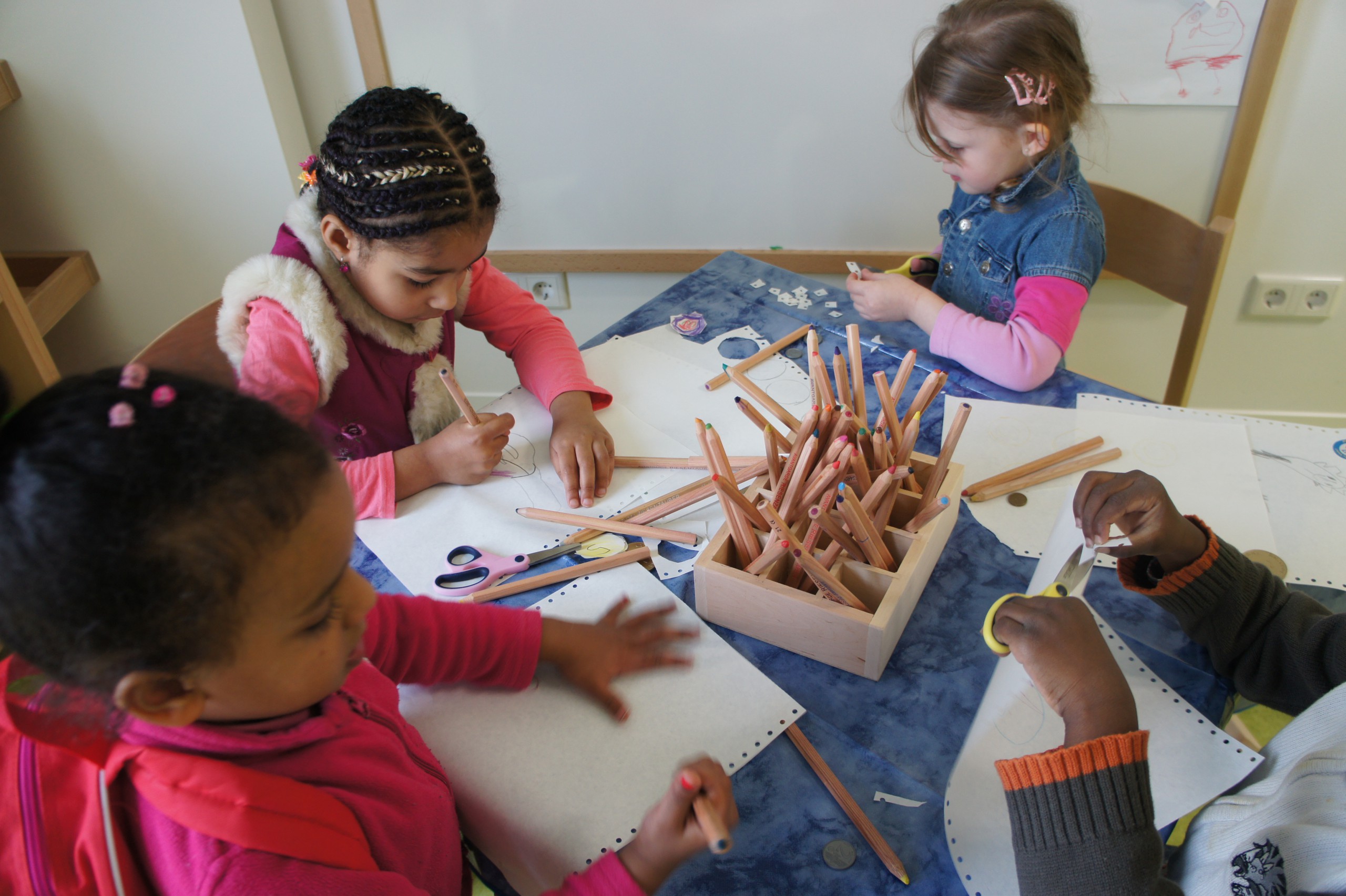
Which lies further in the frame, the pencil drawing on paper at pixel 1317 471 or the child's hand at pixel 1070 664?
the pencil drawing on paper at pixel 1317 471

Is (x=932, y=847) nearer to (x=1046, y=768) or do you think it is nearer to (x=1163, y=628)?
(x=1046, y=768)

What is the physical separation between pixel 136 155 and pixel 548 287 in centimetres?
102

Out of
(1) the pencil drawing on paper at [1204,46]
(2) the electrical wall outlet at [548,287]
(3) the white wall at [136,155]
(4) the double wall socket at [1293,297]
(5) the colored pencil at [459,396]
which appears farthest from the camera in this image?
(2) the electrical wall outlet at [548,287]

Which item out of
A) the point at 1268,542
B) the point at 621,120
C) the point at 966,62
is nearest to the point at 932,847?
the point at 1268,542

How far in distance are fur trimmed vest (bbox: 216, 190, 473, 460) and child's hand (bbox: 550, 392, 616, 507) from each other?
0.71 ft

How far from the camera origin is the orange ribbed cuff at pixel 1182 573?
71 centimetres

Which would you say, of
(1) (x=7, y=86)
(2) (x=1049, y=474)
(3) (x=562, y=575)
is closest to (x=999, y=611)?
(2) (x=1049, y=474)

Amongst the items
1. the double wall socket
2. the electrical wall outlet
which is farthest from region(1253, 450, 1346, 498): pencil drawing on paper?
the electrical wall outlet

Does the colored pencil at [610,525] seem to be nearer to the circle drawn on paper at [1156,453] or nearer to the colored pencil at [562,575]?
the colored pencil at [562,575]

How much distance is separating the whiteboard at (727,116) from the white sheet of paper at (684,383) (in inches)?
35.8

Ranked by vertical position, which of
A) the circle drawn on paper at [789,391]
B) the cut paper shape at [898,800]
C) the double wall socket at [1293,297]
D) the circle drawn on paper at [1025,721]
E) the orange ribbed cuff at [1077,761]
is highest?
the orange ribbed cuff at [1077,761]

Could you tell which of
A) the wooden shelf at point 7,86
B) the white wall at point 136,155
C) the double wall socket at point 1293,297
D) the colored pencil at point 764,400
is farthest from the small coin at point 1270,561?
the wooden shelf at point 7,86

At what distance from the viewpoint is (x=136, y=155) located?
1893 mm

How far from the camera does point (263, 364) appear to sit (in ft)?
3.11
